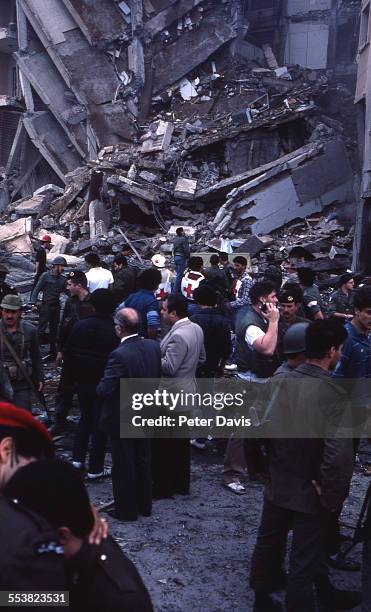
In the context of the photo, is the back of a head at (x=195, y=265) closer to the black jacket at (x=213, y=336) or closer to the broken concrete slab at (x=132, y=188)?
the black jacket at (x=213, y=336)

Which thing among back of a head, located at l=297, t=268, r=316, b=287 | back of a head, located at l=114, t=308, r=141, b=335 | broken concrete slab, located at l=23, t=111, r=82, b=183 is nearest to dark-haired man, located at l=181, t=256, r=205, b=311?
back of a head, located at l=297, t=268, r=316, b=287

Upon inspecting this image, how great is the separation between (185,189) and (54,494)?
1998cm

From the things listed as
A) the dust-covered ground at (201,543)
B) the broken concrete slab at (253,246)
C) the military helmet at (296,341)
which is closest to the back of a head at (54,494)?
the military helmet at (296,341)

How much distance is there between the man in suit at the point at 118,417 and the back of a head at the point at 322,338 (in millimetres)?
1857

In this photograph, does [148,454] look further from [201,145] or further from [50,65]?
[50,65]

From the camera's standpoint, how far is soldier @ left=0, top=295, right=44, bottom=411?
5242mm

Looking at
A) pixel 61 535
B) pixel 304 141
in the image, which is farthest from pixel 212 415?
pixel 304 141

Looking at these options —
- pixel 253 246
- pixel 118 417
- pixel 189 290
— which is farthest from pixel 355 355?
pixel 253 246

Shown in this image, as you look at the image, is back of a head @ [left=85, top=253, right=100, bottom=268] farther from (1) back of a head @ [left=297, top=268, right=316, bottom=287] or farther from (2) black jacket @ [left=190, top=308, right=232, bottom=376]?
(1) back of a head @ [left=297, top=268, right=316, bottom=287]

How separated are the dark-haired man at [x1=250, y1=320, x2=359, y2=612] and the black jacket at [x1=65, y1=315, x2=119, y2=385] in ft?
8.06

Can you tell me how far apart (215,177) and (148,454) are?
18.1m

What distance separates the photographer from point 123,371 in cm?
486

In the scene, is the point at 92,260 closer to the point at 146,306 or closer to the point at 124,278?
the point at 124,278

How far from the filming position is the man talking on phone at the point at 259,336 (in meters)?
5.09
